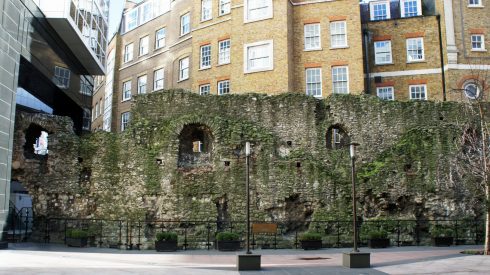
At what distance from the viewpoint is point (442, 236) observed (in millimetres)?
18719

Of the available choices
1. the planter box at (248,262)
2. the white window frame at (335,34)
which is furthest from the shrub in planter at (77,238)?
the white window frame at (335,34)

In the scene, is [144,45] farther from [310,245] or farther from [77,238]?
[310,245]

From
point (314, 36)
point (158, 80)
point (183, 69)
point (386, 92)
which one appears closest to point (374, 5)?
point (386, 92)

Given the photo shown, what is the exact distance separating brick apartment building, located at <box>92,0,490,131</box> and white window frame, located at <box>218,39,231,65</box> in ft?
0.21

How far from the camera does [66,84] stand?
85.0 feet

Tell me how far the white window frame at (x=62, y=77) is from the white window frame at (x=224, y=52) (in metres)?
8.93

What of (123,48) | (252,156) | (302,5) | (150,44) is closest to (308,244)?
(252,156)

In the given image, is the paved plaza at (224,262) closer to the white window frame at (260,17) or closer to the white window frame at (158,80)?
the white window frame at (260,17)

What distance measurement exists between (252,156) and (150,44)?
20.6 meters

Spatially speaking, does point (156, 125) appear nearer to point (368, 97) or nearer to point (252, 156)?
point (252, 156)

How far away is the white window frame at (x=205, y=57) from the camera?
3012 cm

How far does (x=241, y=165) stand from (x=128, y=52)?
76.9 ft

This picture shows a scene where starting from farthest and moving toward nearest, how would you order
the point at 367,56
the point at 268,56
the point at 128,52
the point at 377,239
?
the point at 128,52 < the point at 367,56 < the point at 268,56 < the point at 377,239

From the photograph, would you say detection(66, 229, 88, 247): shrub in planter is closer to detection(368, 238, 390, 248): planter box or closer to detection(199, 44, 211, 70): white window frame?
detection(368, 238, 390, 248): planter box
